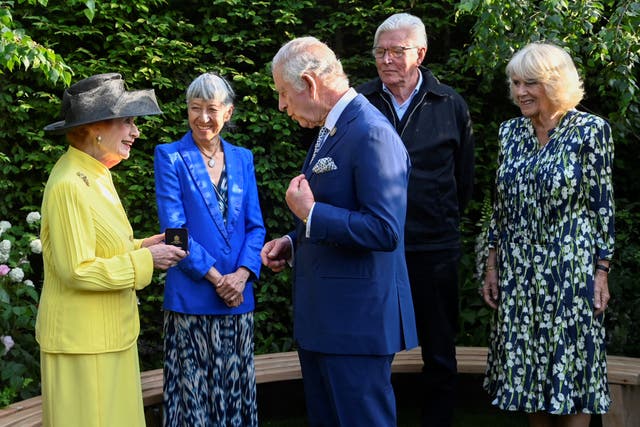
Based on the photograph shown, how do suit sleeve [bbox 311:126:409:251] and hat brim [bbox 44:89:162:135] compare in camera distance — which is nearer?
suit sleeve [bbox 311:126:409:251]

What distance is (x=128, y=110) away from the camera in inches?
135

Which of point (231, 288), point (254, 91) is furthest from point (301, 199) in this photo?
point (254, 91)

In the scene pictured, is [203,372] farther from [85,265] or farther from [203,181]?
[85,265]

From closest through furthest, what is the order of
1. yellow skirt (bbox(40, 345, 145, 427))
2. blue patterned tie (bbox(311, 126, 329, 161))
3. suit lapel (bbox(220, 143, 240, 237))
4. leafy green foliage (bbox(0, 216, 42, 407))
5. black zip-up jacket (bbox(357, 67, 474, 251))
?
blue patterned tie (bbox(311, 126, 329, 161)) < yellow skirt (bbox(40, 345, 145, 427)) < suit lapel (bbox(220, 143, 240, 237)) < black zip-up jacket (bbox(357, 67, 474, 251)) < leafy green foliage (bbox(0, 216, 42, 407))

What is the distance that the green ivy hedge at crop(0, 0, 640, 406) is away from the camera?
5.82 metres

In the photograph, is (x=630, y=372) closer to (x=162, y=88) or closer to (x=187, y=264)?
(x=187, y=264)

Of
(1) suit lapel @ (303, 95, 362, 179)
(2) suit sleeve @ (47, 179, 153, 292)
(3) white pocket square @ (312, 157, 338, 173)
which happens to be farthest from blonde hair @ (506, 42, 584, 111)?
(2) suit sleeve @ (47, 179, 153, 292)

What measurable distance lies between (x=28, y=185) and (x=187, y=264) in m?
2.33

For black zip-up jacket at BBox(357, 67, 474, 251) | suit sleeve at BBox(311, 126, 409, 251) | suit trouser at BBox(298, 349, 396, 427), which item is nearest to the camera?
suit sleeve at BBox(311, 126, 409, 251)

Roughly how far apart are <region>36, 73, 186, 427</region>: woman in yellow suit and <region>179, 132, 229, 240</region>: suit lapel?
72 cm

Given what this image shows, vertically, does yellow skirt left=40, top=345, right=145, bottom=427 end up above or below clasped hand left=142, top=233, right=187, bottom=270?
below

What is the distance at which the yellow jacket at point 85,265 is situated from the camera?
3.21 metres

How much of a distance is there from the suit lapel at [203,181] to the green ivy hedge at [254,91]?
1796 mm

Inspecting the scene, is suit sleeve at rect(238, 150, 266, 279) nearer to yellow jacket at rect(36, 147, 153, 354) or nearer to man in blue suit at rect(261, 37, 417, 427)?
yellow jacket at rect(36, 147, 153, 354)
